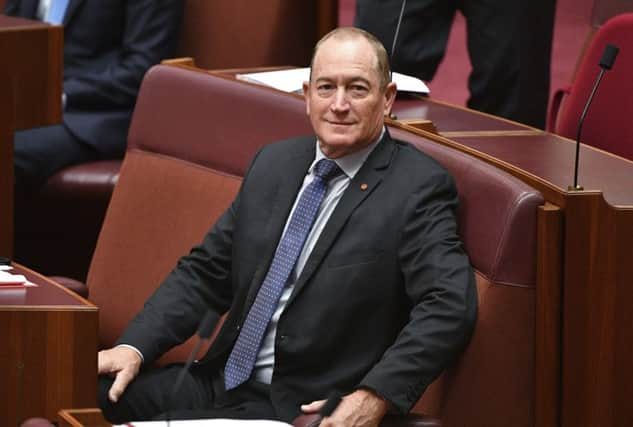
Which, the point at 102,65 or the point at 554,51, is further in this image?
the point at 554,51

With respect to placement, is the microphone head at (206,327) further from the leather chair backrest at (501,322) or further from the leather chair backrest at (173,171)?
the leather chair backrest at (173,171)

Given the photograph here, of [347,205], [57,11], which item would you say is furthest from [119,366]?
[57,11]

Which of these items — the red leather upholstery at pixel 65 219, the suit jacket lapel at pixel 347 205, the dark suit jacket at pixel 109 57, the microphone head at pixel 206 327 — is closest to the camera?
the microphone head at pixel 206 327

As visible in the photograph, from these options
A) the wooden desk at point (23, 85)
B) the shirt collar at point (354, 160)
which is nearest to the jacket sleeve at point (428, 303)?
the shirt collar at point (354, 160)

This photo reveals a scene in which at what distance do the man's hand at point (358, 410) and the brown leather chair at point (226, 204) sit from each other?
0.24 feet

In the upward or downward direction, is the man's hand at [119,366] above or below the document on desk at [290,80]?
below

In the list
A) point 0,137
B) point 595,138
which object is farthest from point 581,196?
point 0,137

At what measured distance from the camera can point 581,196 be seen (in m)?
1.48

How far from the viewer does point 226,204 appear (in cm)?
195

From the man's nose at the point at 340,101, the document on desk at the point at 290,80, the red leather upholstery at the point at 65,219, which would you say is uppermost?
the man's nose at the point at 340,101

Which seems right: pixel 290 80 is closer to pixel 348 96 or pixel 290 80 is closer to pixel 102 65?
pixel 348 96

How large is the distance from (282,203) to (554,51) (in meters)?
2.88

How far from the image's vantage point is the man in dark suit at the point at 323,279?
1.53 meters

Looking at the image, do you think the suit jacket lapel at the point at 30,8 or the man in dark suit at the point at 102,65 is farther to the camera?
the suit jacket lapel at the point at 30,8
